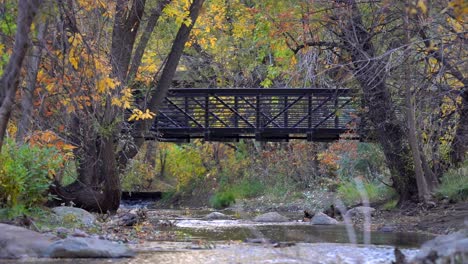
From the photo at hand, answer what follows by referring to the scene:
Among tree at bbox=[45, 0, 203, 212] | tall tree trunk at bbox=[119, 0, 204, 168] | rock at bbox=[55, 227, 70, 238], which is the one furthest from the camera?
tall tree trunk at bbox=[119, 0, 204, 168]

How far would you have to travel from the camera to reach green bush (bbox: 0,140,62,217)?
40.0 ft

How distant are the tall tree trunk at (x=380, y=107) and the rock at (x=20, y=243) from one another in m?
7.85

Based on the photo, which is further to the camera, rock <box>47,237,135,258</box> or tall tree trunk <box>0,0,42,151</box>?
rock <box>47,237,135,258</box>

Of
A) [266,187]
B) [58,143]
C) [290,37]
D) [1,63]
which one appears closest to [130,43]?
[290,37]

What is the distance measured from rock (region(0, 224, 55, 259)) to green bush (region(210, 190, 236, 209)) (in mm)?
20650

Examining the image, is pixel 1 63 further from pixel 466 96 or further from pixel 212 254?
pixel 466 96

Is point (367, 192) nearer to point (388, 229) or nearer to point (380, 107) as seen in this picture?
point (380, 107)

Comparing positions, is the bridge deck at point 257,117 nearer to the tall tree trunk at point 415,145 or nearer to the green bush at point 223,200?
the tall tree trunk at point 415,145

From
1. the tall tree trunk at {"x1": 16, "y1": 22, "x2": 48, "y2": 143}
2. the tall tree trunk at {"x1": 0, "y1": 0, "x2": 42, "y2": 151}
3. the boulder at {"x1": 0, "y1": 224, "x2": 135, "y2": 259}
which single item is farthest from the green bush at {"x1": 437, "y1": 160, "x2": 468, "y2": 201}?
the tall tree trunk at {"x1": 0, "y1": 0, "x2": 42, "y2": 151}

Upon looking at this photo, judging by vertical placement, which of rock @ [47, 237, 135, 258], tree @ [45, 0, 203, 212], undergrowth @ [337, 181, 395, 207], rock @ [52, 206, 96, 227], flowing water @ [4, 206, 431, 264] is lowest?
flowing water @ [4, 206, 431, 264]

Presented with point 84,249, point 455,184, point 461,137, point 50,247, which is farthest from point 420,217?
point 50,247

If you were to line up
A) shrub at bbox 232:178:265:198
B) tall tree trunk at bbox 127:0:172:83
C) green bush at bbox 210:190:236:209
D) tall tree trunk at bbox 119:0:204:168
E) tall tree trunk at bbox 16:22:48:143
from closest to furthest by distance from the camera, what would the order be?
1. tall tree trunk at bbox 16:22:48:143
2. tall tree trunk at bbox 127:0:172:83
3. tall tree trunk at bbox 119:0:204:168
4. green bush at bbox 210:190:236:209
5. shrub at bbox 232:178:265:198

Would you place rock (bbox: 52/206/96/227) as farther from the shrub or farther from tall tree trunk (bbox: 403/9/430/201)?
the shrub

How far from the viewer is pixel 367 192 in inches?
885
